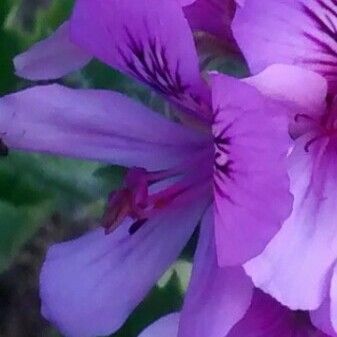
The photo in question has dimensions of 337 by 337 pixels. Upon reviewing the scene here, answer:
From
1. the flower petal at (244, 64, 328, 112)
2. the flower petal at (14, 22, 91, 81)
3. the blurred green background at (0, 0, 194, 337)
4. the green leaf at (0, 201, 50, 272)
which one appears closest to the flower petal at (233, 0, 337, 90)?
the flower petal at (244, 64, 328, 112)

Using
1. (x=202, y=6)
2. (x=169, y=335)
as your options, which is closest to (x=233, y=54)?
(x=202, y=6)

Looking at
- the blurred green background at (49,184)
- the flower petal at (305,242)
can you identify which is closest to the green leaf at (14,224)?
the blurred green background at (49,184)

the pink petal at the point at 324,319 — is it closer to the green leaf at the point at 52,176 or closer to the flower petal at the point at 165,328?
the flower petal at the point at 165,328

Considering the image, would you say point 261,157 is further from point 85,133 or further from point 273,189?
point 85,133

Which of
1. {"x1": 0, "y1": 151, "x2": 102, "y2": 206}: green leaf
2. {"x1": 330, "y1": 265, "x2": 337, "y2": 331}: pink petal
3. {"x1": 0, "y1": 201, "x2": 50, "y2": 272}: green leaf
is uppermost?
{"x1": 330, "y1": 265, "x2": 337, "y2": 331}: pink petal

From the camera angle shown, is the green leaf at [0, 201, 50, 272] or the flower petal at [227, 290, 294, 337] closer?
the flower petal at [227, 290, 294, 337]

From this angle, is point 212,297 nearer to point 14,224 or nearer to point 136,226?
point 136,226

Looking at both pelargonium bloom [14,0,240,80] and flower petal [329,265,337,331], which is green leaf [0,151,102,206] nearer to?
pelargonium bloom [14,0,240,80]

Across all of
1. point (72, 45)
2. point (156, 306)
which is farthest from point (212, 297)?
point (156, 306)
